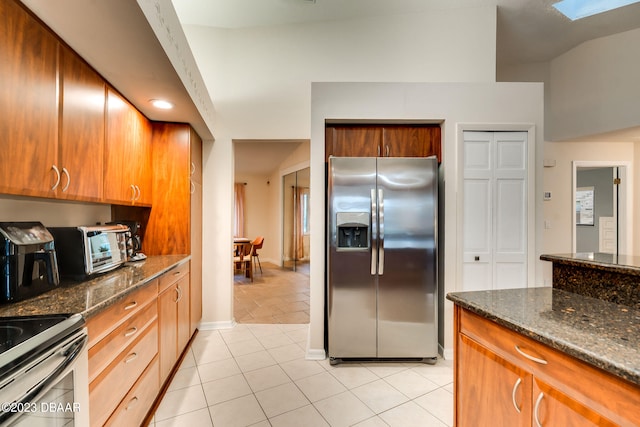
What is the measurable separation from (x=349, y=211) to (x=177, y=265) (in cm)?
147

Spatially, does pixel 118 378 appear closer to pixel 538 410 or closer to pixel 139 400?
pixel 139 400

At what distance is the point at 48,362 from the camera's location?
860 mm

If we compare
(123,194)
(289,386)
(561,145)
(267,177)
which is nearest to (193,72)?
(123,194)

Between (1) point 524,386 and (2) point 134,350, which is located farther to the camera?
(2) point 134,350

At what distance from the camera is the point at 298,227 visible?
686 centimetres

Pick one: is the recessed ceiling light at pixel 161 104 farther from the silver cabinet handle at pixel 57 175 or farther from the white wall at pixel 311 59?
the silver cabinet handle at pixel 57 175

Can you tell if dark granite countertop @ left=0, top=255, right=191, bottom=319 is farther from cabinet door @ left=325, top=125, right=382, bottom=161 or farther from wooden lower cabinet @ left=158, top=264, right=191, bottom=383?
cabinet door @ left=325, top=125, right=382, bottom=161

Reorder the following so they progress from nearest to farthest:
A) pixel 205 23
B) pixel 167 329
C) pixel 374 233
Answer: pixel 167 329
pixel 374 233
pixel 205 23

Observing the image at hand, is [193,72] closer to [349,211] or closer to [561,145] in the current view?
[349,211]

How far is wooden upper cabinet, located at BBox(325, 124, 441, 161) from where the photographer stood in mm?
2646

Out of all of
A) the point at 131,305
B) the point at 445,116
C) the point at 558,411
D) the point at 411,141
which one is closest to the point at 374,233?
the point at 411,141

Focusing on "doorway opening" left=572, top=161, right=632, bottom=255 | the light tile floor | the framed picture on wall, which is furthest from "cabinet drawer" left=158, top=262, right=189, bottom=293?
the framed picture on wall

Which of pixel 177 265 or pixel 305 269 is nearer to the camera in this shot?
pixel 177 265

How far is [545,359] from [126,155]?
2.67m
